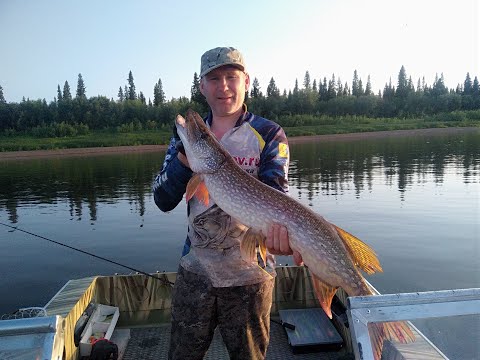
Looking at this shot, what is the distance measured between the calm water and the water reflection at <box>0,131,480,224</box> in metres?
0.09

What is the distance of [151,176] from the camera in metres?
27.5

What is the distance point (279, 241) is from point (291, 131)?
191ft

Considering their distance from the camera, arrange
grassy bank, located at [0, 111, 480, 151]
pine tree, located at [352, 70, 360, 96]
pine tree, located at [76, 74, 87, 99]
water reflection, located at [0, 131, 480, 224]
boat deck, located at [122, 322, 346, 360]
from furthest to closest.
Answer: pine tree, located at [352, 70, 360, 96], pine tree, located at [76, 74, 87, 99], grassy bank, located at [0, 111, 480, 151], water reflection, located at [0, 131, 480, 224], boat deck, located at [122, 322, 346, 360]

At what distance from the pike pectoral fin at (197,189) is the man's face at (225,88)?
1.71 ft

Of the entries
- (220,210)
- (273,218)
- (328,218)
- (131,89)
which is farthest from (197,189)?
(131,89)

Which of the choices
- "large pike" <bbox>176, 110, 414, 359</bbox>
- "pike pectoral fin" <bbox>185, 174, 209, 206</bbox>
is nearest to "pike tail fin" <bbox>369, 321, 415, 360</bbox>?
"large pike" <bbox>176, 110, 414, 359</bbox>

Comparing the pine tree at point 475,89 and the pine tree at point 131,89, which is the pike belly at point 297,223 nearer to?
the pine tree at point 475,89

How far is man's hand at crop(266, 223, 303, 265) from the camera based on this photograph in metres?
2.75

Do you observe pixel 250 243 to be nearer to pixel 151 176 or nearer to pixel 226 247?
pixel 226 247

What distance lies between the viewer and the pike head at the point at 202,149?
9.84 feet

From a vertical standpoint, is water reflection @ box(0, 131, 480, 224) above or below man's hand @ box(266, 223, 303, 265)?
below

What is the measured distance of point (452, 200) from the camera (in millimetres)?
15703

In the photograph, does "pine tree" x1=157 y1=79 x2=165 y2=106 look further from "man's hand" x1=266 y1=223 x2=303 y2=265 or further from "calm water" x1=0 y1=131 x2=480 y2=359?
"man's hand" x1=266 y1=223 x2=303 y2=265

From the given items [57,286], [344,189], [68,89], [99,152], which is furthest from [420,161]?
[68,89]
